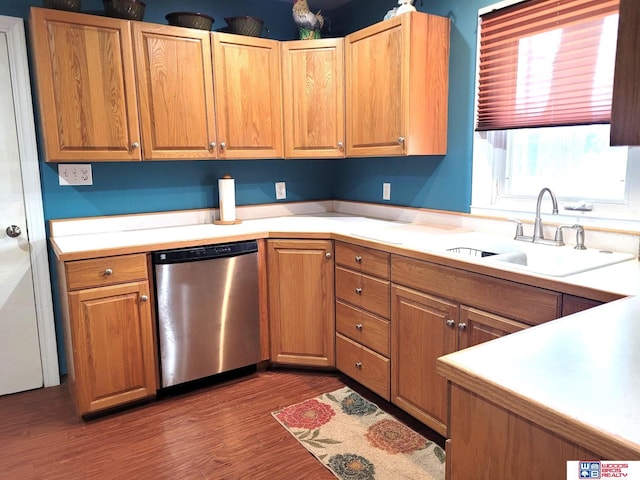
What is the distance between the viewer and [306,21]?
10.1ft

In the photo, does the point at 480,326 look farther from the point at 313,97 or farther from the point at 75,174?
the point at 75,174

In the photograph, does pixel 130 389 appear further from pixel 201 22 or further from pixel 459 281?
pixel 201 22

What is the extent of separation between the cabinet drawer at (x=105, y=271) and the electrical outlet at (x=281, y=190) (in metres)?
→ 1.30

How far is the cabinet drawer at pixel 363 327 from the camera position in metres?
2.43

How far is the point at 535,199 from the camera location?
2.41m

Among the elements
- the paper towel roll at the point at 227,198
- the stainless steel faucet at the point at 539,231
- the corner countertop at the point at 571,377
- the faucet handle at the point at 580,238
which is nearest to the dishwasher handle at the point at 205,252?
the paper towel roll at the point at 227,198

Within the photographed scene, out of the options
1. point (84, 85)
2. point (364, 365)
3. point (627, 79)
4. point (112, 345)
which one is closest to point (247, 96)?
point (84, 85)

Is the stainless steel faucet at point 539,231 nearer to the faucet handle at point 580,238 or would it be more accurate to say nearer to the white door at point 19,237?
the faucet handle at point 580,238

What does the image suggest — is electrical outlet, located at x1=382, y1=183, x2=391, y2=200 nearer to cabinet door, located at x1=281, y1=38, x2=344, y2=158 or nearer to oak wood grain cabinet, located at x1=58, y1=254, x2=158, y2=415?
cabinet door, located at x1=281, y1=38, x2=344, y2=158

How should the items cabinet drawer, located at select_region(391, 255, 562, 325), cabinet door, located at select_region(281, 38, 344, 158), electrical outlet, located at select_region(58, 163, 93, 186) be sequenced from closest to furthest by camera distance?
1. cabinet drawer, located at select_region(391, 255, 562, 325)
2. electrical outlet, located at select_region(58, 163, 93, 186)
3. cabinet door, located at select_region(281, 38, 344, 158)

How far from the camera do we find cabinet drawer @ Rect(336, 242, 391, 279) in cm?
237

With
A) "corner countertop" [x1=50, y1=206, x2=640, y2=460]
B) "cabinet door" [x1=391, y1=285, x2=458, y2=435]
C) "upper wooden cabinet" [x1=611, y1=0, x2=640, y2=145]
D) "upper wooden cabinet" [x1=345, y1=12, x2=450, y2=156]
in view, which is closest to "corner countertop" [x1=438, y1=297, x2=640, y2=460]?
"corner countertop" [x1=50, y1=206, x2=640, y2=460]

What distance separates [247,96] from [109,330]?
1587 millimetres

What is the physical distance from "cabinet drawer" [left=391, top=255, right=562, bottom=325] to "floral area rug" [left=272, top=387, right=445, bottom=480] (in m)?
0.71
